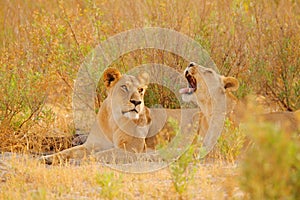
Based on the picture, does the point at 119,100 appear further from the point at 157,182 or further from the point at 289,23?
the point at 289,23

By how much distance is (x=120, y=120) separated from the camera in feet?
20.6

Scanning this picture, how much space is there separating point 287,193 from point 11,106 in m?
4.44

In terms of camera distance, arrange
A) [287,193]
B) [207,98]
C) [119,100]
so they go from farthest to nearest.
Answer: [207,98], [119,100], [287,193]

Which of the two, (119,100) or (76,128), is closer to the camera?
(119,100)

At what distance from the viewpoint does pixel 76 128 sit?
295 inches

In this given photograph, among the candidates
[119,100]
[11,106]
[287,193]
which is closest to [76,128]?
[11,106]

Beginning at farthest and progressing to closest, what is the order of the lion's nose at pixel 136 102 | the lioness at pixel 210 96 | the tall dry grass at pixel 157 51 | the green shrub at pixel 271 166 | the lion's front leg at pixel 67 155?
the tall dry grass at pixel 157 51 → the lioness at pixel 210 96 → the lion's nose at pixel 136 102 → the lion's front leg at pixel 67 155 → the green shrub at pixel 271 166

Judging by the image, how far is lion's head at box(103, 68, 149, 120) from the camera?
6.14 meters

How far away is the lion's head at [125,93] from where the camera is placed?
6.14 meters

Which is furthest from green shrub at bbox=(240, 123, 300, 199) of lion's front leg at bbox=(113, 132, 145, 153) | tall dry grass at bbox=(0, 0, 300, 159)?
tall dry grass at bbox=(0, 0, 300, 159)

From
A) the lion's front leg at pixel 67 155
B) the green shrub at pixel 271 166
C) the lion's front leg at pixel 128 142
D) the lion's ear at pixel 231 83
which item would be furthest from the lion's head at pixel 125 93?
the green shrub at pixel 271 166

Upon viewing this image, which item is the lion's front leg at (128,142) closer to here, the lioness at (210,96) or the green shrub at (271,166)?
the lioness at (210,96)

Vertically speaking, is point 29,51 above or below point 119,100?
above

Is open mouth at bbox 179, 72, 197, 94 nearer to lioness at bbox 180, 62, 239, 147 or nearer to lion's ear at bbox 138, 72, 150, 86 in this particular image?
lioness at bbox 180, 62, 239, 147
